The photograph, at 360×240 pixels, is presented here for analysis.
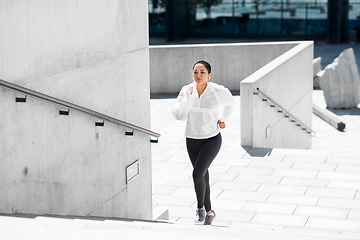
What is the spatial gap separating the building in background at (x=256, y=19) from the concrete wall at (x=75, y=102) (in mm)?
32301

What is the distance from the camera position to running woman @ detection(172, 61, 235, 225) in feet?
19.3

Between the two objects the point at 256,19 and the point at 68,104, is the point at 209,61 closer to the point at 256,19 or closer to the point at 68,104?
the point at 68,104

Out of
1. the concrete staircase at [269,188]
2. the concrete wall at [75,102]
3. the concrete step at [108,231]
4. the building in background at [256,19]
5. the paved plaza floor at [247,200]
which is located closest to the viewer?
the concrete step at [108,231]

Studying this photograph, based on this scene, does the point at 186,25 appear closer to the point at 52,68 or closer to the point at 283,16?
the point at 283,16

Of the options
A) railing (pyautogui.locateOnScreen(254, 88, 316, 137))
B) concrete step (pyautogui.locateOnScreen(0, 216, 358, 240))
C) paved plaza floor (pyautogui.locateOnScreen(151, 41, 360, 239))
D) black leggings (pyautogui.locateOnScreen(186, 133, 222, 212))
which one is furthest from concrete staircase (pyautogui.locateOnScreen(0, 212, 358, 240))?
railing (pyautogui.locateOnScreen(254, 88, 316, 137))

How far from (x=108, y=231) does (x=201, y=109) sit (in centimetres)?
223

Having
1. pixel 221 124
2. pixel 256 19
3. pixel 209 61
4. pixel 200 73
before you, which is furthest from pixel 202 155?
pixel 256 19

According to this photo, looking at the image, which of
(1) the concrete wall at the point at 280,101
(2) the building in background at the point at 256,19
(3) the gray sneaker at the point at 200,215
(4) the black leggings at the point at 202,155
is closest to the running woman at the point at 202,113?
(4) the black leggings at the point at 202,155

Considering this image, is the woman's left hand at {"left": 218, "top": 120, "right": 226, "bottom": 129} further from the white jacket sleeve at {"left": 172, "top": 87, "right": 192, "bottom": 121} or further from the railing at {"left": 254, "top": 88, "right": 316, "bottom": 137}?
the railing at {"left": 254, "top": 88, "right": 316, "bottom": 137}

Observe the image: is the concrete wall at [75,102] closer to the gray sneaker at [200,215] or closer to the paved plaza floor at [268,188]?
the gray sneaker at [200,215]

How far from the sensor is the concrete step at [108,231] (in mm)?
3861

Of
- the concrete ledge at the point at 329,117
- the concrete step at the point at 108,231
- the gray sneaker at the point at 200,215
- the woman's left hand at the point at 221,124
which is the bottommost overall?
the concrete ledge at the point at 329,117

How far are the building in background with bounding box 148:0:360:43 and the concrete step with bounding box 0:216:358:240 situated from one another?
115ft

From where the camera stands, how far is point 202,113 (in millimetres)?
5895
